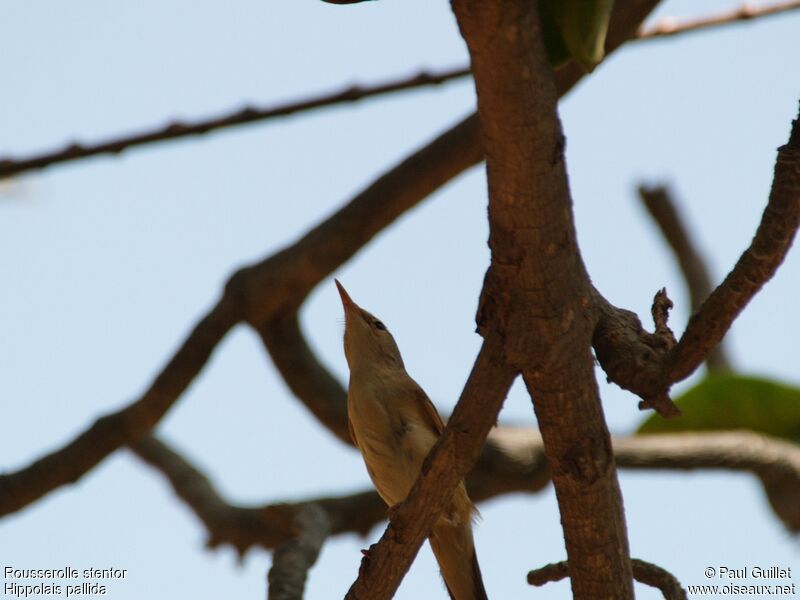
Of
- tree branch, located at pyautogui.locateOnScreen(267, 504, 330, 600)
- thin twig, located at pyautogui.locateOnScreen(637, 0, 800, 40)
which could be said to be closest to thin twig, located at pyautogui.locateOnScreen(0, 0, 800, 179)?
thin twig, located at pyautogui.locateOnScreen(637, 0, 800, 40)

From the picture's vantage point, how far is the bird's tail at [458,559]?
125 inches

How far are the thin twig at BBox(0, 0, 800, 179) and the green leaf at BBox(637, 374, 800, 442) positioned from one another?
1686 millimetres

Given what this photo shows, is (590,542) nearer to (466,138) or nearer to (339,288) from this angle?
(466,138)

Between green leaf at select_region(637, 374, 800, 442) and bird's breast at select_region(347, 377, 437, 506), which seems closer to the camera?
bird's breast at select_region(347, 377, 437, 506)

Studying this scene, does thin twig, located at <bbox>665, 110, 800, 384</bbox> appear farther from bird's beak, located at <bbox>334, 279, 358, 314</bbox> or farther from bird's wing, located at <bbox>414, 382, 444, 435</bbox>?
bird's beak, located at <bbox>334, 279, 358, 314</bbox>

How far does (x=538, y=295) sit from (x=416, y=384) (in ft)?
6.32

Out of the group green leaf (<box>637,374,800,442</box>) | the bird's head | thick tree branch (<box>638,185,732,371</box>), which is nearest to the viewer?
the bird's head

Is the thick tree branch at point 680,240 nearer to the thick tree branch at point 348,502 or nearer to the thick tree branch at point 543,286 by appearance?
the thick tree branch at point 348,502

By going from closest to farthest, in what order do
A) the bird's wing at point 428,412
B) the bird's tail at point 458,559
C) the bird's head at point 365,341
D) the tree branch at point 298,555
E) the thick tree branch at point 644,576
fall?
the thick tree branch at point 644,576 → the tree branch at point 298,555 → the bird's tail at point 458,559 → the bird's wing at point 428,412 → the bird's head at point 365,341

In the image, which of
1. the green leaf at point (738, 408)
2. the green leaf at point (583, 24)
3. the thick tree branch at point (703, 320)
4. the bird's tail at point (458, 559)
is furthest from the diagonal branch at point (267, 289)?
the green leaf at point (583, 24)

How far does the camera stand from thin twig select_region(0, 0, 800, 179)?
10.3ft

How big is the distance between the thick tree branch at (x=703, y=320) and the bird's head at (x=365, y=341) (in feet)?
6.26

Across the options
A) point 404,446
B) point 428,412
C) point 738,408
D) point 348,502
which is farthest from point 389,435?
point 738,408

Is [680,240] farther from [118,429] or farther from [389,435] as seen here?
[118,429]
